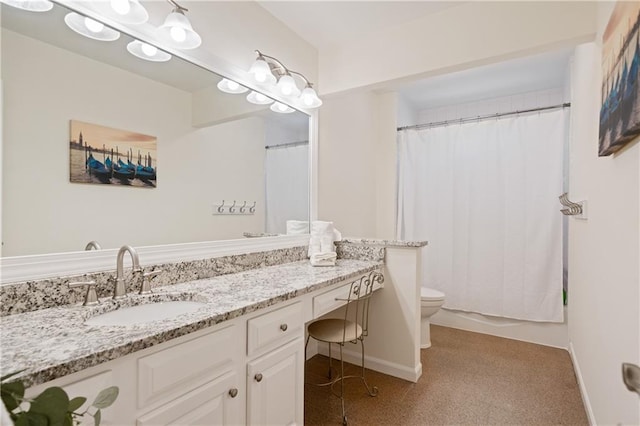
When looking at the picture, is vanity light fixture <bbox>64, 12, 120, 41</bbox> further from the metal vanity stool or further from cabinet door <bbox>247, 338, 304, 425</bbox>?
the metal vanity stool

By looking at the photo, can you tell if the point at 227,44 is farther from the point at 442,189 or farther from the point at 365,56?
the point at 442,189

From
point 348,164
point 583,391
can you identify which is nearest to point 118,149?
point 348,164

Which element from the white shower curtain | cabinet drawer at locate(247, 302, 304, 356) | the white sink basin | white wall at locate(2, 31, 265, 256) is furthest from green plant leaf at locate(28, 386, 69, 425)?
the white shower curtain

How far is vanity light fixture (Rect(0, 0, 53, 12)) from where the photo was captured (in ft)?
3.71

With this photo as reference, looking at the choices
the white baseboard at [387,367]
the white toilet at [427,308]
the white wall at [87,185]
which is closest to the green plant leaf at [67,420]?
the white wall at [87,185]

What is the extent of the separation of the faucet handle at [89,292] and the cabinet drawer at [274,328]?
570mm

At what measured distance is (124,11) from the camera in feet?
4.37

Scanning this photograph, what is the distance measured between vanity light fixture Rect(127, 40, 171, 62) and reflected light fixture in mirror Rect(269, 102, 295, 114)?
31.7 inches

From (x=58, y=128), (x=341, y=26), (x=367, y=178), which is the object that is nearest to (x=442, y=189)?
(x=367, y=178)

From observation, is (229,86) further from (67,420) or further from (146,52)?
(67,420)

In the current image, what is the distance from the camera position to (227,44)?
187 cm

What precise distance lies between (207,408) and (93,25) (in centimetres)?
151

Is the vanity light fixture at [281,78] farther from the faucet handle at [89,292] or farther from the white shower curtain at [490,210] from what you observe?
the white shower curtain at [490,210]

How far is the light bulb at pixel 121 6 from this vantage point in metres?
1.31
